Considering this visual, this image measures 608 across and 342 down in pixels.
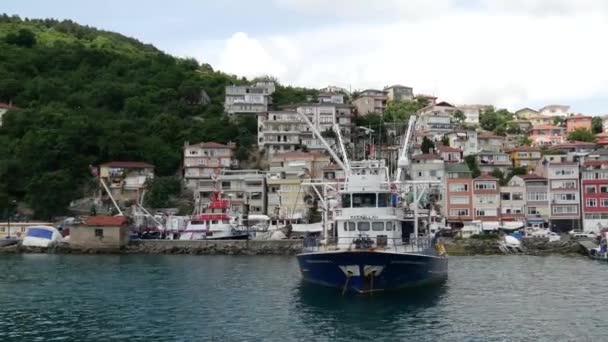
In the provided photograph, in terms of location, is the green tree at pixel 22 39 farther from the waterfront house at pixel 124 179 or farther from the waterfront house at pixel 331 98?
the waterfront house at pixel 331 98

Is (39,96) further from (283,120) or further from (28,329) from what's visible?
(28,329)

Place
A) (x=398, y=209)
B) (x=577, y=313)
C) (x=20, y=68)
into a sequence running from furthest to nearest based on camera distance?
(x=20, y=68) → (x=398, y=209) → (x=577, y=313)

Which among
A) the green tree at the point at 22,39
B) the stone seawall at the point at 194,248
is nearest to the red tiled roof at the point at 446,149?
the stone seawall at the point at 194,248

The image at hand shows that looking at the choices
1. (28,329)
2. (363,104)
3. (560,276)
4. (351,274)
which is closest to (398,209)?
(351,274)

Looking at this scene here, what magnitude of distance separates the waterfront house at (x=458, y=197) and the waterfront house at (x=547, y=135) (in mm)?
42515

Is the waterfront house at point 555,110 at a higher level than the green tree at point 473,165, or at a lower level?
higher

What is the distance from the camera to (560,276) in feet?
153

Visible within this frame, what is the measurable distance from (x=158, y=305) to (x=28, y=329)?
24.1ft

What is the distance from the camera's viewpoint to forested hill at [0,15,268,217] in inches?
3420

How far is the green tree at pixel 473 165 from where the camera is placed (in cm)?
8997

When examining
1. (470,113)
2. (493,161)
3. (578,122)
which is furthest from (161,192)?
(578,122)

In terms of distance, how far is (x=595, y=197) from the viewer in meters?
79.9

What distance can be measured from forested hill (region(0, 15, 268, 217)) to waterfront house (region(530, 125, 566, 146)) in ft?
173

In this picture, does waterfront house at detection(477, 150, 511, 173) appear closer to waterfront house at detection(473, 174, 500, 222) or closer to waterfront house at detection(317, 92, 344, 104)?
waterfront house at detection(473, 174, 500, 222)
